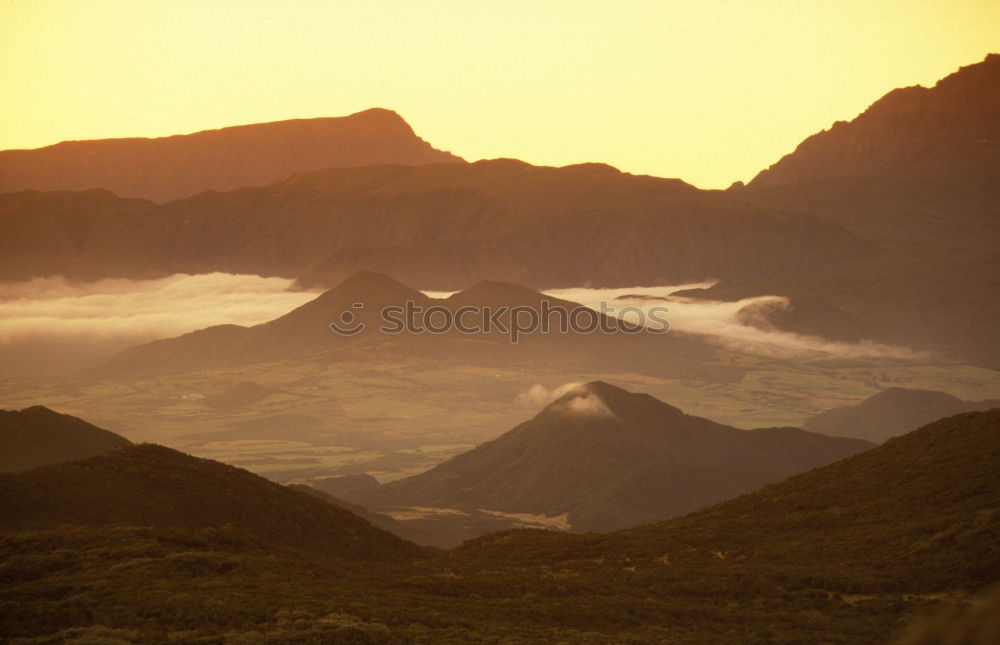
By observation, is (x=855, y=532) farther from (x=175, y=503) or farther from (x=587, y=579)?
(x=175, y=503)

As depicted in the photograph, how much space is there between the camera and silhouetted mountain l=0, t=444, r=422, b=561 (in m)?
67.4

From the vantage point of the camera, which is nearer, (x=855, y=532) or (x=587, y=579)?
(x=587, y=579)

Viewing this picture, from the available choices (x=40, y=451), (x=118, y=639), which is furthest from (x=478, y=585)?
(x=40, y=451)

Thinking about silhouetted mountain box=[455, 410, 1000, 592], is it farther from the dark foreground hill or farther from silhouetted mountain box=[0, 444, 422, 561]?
silhouetted mountain box=[0, 444, 422, 561]

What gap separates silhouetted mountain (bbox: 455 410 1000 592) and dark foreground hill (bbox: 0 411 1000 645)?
17 cm

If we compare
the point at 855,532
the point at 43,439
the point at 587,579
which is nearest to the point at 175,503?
the point at 587,579

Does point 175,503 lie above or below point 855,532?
above

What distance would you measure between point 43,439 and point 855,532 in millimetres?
86164

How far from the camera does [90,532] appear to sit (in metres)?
58.2

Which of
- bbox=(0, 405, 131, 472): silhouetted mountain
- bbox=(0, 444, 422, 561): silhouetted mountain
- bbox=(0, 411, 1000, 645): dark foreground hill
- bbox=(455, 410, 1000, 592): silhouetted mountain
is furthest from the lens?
bbox=(0, 405, 131, 472): silhouetted mountain

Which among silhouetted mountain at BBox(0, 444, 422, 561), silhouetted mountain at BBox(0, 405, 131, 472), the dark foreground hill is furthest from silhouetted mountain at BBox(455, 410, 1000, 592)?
silhouetted mountain at BBox(0, 405, 131, 472)

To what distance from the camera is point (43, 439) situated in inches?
4653

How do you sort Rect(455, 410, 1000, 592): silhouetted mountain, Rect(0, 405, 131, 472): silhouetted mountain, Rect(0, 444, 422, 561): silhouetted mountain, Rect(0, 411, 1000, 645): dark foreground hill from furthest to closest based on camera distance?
Rect(0, 405, 131, 472): silhouetted mountain → Rect(0, 444, 422, 561): silhouetted mountain → Rect(455, 410, 1000, 592): silhouetted mountain → Rect(0, 411, 1000, 645): dark foreground hill

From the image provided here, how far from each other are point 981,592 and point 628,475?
13515 cm
